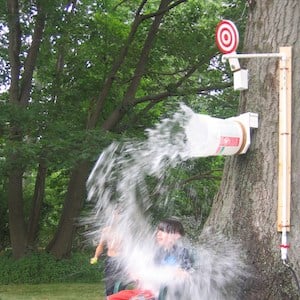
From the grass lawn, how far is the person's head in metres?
5.57

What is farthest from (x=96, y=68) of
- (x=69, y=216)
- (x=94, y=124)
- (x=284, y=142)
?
(x=284, y=142)

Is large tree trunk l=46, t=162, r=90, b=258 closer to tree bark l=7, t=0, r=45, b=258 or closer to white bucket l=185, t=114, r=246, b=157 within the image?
tree bark l=7, t=0, r=45, b=258

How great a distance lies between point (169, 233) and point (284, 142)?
1.02 metres

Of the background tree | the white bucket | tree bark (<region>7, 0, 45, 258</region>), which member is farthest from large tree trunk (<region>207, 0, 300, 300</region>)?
the background tree

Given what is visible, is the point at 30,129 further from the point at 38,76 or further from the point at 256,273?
the point at 256,273

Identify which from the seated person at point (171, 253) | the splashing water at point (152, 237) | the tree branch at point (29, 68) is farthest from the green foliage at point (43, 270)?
the seated person at point (171, 253)

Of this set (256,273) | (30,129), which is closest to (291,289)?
A: (256,273)

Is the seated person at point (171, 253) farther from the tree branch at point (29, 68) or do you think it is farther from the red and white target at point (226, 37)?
the tree branch at point (29, 68)

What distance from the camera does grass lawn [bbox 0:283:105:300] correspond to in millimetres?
9750

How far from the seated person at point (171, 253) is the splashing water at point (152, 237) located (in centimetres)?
4

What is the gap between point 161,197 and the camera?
748 cm

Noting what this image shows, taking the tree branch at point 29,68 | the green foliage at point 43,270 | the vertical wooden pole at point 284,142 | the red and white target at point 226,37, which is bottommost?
the green foliage at point 43,270

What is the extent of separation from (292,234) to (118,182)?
1.99 metres

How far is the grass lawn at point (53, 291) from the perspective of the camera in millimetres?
9750
